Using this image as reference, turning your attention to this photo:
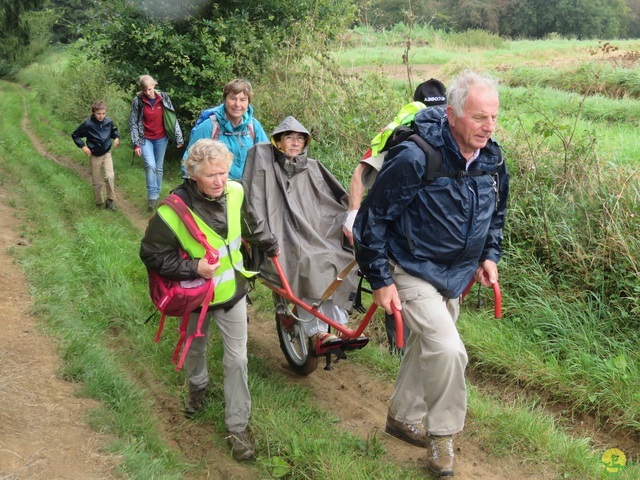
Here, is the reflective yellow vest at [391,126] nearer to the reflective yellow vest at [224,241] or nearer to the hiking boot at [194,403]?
the reflective yellow vest at [224,241]

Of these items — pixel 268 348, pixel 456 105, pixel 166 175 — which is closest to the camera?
pixel 456 105

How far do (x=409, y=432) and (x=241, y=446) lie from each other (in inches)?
41.5

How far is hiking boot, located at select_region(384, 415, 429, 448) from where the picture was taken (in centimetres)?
409

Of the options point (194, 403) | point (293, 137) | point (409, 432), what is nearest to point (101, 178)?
point (293, 137)

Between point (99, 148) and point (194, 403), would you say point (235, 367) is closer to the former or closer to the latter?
point (194, 403)

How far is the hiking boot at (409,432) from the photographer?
161 inches

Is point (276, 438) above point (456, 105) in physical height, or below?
below

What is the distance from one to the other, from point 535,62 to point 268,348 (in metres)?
16.1

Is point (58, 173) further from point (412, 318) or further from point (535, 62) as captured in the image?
point (535, 62)

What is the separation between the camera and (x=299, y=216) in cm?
487

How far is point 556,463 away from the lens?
3959mm

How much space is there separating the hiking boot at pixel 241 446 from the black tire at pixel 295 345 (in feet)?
2.86

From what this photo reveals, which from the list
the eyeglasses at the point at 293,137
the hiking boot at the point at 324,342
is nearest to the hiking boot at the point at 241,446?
the hiking boot at the point at 324,342

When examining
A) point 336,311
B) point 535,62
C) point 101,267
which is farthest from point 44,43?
point 336,311
